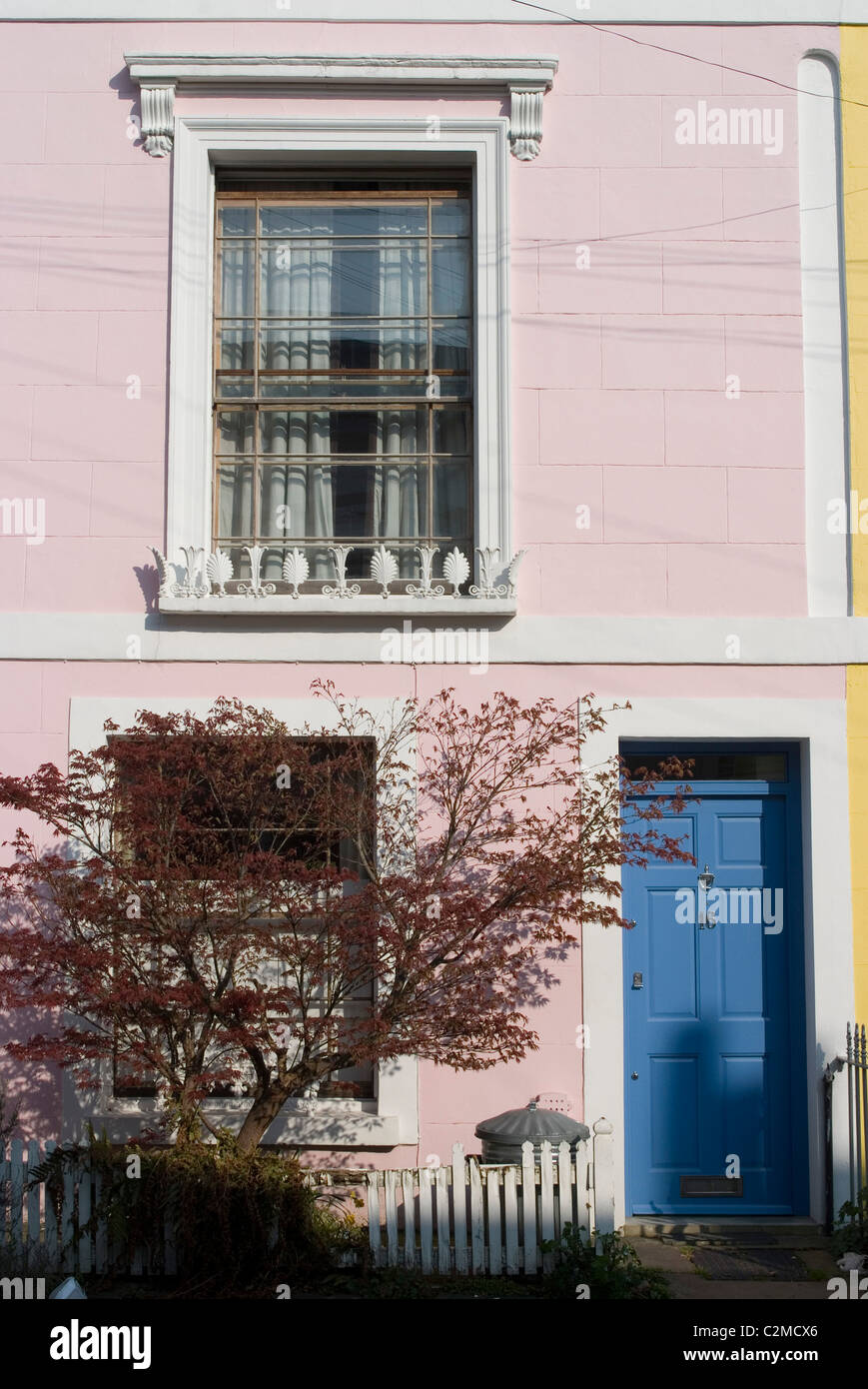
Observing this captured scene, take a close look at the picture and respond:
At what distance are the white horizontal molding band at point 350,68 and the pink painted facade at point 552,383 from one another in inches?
3.9

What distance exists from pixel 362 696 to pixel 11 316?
2.93 m

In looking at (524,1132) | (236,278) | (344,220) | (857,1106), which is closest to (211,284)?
(236,278)

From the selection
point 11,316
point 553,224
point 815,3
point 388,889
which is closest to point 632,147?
point 553,224

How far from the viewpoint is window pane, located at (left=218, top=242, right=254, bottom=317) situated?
27.8 ft

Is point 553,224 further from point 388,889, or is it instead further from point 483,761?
point 388,889

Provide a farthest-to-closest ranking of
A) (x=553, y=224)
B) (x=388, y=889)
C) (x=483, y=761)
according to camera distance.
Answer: (x=553, y=224), (x=483, y=761), (x=388, y=889)

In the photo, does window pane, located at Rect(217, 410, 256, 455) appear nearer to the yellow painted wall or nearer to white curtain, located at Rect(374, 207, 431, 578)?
white curtain, located at Rect(374, 207, 431, 578)

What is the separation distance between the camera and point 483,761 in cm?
768

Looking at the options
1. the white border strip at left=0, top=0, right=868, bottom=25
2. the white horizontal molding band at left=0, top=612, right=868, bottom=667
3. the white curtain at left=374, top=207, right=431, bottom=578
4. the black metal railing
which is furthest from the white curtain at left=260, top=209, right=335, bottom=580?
the black metal railing

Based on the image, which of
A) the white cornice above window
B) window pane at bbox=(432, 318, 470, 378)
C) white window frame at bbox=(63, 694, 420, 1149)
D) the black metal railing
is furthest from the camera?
window pane at bbox=(432, 318, 470, 378)

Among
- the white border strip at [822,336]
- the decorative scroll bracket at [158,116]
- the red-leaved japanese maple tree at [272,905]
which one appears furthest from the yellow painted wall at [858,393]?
the decorative scroll bracket at [158,116]

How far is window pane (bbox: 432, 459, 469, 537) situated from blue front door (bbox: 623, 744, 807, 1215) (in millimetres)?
2001

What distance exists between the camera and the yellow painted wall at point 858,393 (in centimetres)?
783

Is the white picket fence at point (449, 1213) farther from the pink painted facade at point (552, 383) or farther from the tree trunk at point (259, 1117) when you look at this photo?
the pink painted facade at point (552, 383)
